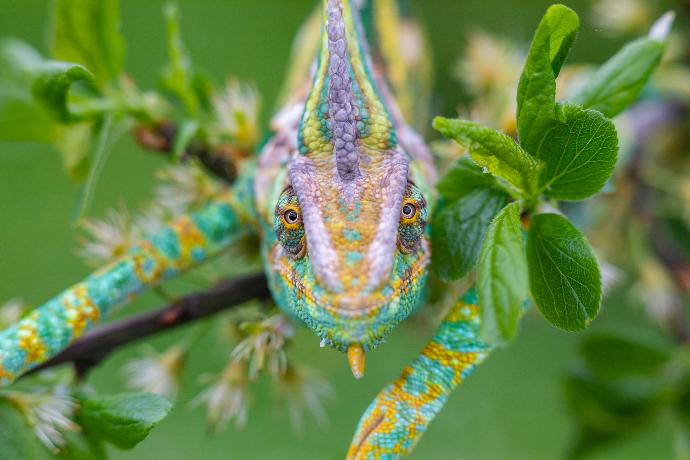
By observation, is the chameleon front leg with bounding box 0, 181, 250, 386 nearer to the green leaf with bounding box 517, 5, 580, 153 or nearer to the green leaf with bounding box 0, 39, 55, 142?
the green leaf with bounding box 0, 39, 55, 142

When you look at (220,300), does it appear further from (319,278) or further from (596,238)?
(596,238)

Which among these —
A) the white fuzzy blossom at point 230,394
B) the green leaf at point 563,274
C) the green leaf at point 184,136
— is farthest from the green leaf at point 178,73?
the green leaf at point 563,274

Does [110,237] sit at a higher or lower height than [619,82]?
lower

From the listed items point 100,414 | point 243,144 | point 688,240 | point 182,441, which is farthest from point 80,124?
point 182,441

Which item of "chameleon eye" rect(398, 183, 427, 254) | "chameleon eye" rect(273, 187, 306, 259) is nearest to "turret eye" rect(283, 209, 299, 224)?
"chameleon eye" rect(273, 187, 306, 259)

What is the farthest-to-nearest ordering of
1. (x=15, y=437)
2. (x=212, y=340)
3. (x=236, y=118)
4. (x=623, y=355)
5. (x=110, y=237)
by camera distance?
(x=212, y=340), (x=623, y=355), (x=236, y=118), (x=110, y=237), (x=15, y=437)

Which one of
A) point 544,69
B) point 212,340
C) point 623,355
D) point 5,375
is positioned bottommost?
point 212,340

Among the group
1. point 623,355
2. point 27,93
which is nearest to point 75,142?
point 27,93

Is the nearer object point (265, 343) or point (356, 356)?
point (356, 356)

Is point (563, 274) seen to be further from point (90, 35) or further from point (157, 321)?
point (90, 35)
